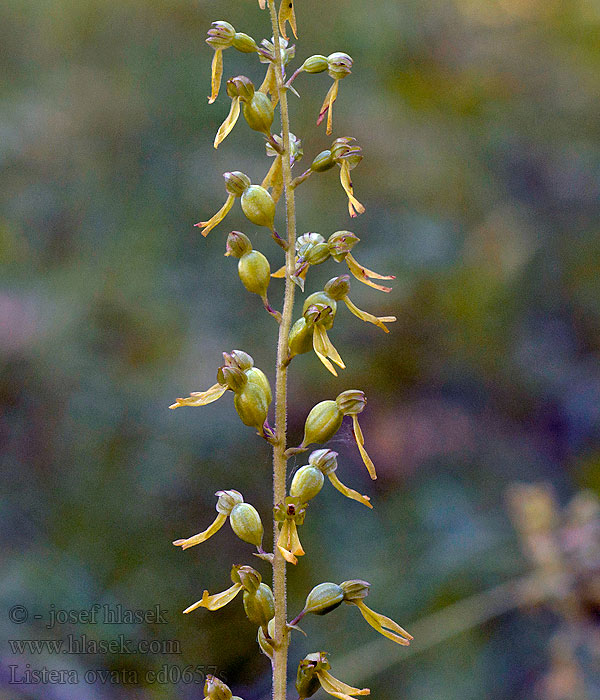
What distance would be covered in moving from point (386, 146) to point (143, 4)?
222 centimetres

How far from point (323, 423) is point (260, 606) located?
1.21 ft

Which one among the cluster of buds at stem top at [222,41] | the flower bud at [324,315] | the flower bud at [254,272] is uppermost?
the cluster of buds at stem top at [222,41]

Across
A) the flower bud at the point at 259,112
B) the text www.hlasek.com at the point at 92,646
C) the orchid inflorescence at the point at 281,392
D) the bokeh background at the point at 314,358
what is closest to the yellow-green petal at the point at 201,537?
the orchid inflorescence at the point at 281,392

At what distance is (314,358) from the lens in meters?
3.57

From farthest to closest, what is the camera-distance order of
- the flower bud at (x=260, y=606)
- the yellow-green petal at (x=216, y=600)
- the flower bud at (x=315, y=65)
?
1. the flower bud at (x=315, y=65)
2. the flower bud at (x=260, y=606)
3. the yellow-green petal at (x=216, y=600)

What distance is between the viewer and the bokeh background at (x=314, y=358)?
285 cm

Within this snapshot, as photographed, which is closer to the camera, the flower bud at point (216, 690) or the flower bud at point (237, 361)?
the flower bud at point (216, 690)

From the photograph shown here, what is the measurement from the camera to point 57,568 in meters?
2.97

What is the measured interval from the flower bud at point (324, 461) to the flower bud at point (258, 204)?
0.48 metres

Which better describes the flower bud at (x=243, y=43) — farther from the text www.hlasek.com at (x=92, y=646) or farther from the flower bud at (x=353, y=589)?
the text www.hlasek.com at (x=92, y=646)

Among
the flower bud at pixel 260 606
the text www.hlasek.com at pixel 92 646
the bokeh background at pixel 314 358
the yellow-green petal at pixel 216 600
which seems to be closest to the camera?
the yellow-green petal at pixel 216 600

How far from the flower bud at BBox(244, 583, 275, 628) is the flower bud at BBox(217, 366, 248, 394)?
1.26 ft

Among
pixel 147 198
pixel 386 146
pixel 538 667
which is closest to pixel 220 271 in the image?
pixel 147 198

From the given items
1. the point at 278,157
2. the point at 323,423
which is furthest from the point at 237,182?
the point at 323,423
